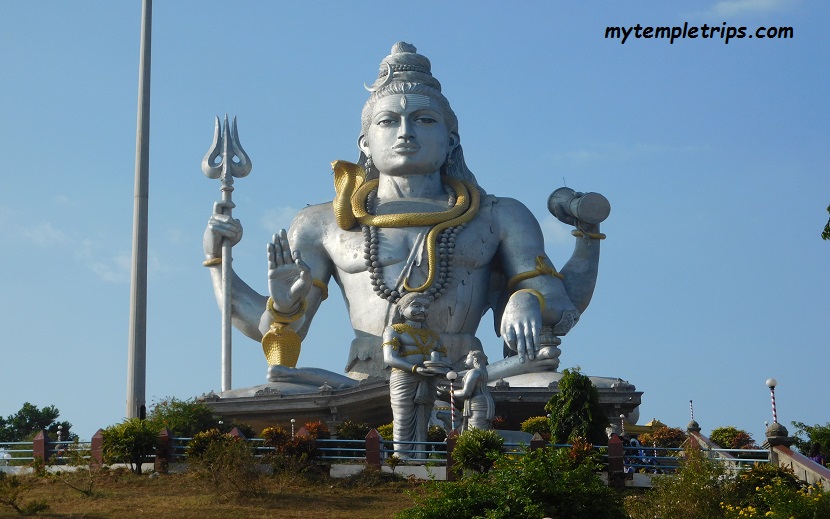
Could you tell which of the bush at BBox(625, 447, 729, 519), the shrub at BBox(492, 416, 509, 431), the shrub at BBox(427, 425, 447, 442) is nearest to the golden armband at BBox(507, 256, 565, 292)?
the shrub at BBox(492, 416, 509, 431)

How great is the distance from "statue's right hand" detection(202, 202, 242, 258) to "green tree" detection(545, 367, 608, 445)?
809 centimetres

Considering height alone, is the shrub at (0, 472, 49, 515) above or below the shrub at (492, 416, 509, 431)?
below

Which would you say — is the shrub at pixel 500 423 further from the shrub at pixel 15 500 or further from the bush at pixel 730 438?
the shrub at pixel 15 500

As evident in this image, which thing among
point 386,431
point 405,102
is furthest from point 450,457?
point 405,102

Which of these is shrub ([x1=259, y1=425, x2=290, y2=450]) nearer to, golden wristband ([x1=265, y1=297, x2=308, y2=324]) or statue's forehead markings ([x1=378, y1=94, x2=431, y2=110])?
golden wristband ([x1=265, y1=297, x2=308, y2=324])

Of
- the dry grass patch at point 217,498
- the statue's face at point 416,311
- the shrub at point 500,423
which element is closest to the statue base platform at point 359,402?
the shrub at point 500,423

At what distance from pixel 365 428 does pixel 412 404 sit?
1.88m

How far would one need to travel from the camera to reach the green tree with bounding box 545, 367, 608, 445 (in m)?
21.5

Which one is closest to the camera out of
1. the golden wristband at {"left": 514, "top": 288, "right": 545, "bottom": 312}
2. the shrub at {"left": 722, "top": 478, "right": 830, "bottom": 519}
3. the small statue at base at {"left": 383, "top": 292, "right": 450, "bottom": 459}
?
the shrub at {"left": 722, "top": 478, "right": 830, "bottom": 519}

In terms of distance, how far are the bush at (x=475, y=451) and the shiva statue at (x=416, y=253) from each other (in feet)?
22.6

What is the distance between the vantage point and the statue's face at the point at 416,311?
23.2m

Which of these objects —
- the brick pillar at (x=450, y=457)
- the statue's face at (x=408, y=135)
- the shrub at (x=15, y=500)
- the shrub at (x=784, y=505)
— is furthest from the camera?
the statue's face at (x=408, y=135)

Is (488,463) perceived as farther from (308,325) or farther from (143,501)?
(308,325)

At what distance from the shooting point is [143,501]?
62.0 ft
